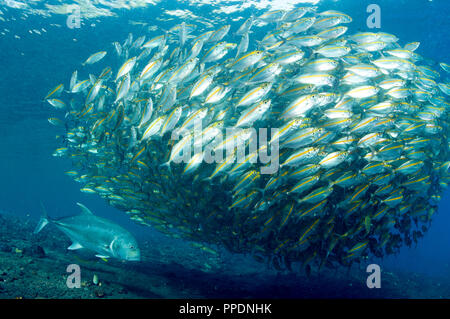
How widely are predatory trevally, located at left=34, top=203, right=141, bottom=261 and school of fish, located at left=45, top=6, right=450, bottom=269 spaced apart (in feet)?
5.97

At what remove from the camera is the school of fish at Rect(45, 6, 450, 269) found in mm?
4969

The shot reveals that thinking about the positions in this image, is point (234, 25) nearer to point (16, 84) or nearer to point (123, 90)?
point (123, 90)

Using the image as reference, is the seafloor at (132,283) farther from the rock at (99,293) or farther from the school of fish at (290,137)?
the school of fish at (290,137)

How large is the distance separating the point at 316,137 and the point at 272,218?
220cm

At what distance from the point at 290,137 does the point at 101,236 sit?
417 centimetres

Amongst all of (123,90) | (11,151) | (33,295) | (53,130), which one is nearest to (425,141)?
(123,90)

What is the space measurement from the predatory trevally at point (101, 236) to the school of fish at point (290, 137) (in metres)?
1.82

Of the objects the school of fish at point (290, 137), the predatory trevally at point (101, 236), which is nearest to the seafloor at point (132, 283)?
the predatory trevally at point (101, 236)

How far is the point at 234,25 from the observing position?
14258 mm

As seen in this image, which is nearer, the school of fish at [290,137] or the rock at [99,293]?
the rock at [99,293]

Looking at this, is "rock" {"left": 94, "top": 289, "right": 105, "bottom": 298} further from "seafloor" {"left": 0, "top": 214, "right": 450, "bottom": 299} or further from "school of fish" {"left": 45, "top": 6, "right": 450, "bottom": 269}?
"school of fish" {"left": 45, "top": 6, "right": 450, "bottom": 269}

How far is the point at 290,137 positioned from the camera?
4.70 metres

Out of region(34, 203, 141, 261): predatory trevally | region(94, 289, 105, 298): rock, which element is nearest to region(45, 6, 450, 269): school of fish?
region(34, 203, 141, 261): predatory trevally

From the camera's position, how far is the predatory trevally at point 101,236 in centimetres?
484
